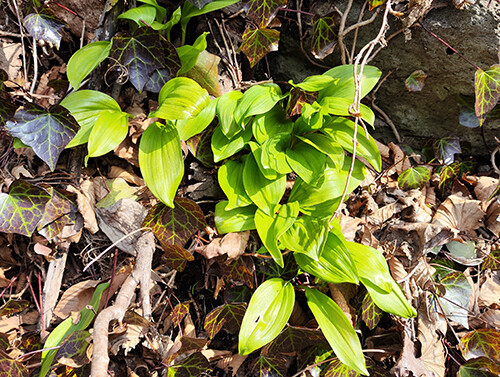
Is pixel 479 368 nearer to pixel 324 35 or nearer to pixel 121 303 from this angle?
pixel 121 303

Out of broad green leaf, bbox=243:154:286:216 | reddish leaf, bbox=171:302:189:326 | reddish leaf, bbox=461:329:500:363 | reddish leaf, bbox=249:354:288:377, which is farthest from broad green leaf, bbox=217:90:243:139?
reddish leaf, bbox=461:329:500:363

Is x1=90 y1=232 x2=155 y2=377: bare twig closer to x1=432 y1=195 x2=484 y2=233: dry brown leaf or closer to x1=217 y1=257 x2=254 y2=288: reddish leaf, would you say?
x1=217 y1=257 x2=254 y2=288: reddish leaf

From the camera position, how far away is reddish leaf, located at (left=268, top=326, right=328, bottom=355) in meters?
1.21

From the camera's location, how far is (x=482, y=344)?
1277 millimetres

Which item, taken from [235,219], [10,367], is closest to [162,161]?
[235,219]

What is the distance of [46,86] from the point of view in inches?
58.0

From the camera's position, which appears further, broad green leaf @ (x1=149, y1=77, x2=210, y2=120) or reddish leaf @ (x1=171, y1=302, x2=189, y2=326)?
reddish leaf @ (x1=171, y1=302, x2=189, y2=326)

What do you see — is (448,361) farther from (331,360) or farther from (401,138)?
(401,138)

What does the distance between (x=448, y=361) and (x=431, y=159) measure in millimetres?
848

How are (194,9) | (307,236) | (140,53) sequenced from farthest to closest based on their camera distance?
(194,9) < (140,53) < (307,236)

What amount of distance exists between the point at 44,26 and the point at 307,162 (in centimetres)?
104

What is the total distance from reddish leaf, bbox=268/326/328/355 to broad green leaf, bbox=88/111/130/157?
31.6 inches

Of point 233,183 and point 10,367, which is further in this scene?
point 233,183

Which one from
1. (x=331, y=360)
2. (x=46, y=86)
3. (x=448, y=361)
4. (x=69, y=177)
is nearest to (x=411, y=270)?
(x=448, y=361)
